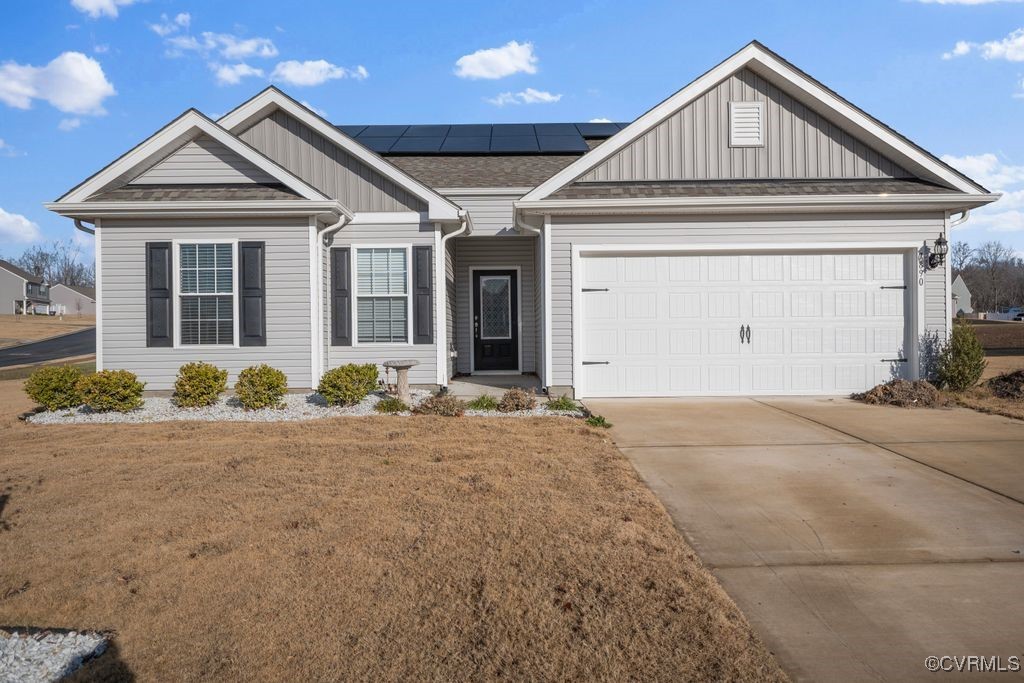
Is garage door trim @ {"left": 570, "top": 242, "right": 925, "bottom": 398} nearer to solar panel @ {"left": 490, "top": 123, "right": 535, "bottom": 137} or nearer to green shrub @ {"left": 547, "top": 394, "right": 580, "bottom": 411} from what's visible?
green shrub @ {"left": 547, "top": 394, "right": 580, "bottom": 411}

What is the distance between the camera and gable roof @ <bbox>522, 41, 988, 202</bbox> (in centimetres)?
1024

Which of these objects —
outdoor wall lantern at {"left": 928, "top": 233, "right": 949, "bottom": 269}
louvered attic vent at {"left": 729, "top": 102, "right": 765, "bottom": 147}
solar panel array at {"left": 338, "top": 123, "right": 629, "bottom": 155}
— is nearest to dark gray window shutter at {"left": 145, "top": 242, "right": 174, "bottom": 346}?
solar panel array at {"left": 338, "top": 123, "right": 629, "bottom": 155}

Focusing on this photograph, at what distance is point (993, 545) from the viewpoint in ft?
13.6

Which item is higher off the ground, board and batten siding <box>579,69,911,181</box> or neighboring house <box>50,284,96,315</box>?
neighboring house <box>50,284,96,315</box>

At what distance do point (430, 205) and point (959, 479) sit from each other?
7.93 meters

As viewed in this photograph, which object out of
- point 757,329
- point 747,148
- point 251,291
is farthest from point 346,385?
point 747,148

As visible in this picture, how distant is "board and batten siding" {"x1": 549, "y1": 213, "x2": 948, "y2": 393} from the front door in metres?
3.74

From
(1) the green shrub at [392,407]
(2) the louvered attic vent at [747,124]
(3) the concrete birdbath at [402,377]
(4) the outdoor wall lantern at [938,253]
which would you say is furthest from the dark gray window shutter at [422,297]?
(4) the outdoor wall lantern at [938,253]

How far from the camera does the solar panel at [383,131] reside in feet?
52.9

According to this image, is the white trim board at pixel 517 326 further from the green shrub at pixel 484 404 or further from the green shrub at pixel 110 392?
the green shrub at pixel 110 392

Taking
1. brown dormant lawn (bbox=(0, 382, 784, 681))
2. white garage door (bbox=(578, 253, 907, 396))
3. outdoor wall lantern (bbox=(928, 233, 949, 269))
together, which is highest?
outdoor wall lantern (bbox=(928, 233, 949, 269))

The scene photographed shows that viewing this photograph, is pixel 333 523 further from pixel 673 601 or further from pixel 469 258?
pixel 469 258

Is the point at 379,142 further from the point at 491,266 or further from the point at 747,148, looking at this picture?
the point at 747,148

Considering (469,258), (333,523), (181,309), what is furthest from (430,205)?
(333,523)
